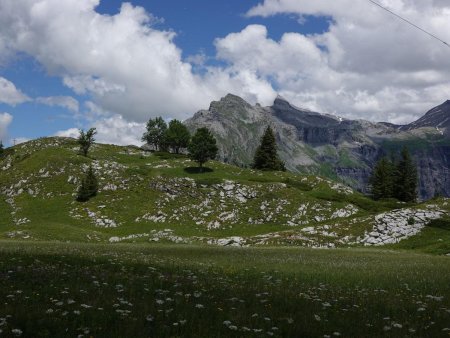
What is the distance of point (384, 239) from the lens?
6475 cm

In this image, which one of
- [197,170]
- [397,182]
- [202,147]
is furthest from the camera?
[397,182]

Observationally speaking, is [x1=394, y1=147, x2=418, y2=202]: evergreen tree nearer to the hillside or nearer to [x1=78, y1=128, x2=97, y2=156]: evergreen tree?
the hillside

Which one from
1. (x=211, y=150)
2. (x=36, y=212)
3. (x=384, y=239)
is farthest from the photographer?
(x=211, y=150)

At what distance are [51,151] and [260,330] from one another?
110 m

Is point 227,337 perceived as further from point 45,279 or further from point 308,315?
point 45,279

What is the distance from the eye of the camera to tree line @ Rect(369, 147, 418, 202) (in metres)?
113

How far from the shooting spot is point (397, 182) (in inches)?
4476

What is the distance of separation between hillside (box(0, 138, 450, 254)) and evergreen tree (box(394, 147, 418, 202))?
20.9 metres

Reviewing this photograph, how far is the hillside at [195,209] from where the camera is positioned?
65312 millimetres

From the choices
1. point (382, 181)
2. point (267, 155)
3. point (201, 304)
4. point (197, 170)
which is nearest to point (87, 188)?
point (197, 170)

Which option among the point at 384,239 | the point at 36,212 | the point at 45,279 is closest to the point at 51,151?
the point at 36,212

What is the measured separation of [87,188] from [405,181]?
259 ft

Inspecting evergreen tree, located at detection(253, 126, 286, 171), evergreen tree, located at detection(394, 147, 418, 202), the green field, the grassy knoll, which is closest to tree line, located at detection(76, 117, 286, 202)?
evergreen tree, located at detection(253, 126, 286, 171)

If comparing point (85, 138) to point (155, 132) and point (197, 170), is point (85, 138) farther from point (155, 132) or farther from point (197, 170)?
point (155, 132)
